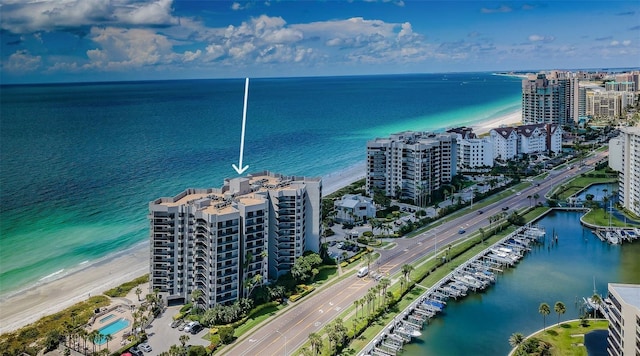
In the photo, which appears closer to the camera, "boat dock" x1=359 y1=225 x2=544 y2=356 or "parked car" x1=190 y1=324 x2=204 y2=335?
"boat dock" x1=359 y1=225 x2=544 y2=356

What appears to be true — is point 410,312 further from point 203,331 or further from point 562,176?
point 562,176

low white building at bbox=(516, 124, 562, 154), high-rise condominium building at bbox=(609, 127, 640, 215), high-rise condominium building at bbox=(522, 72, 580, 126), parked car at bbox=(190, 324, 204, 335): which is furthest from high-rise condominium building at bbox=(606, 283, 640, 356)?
high-rise condominium building at bbox=(522, 72, 580, 126)

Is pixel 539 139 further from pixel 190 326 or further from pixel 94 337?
pixel 94 337

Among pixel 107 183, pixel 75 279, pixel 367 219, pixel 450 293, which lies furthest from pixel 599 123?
pixel 75 279

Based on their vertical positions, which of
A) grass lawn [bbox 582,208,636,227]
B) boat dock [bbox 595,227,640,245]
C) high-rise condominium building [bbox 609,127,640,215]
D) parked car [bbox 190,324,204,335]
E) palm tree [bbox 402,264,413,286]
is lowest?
parked car [bbox 190,324,204,335]

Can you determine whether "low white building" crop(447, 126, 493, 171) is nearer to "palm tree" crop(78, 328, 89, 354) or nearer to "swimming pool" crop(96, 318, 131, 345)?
"swimming pool" crop(96, 318, 131, 345)

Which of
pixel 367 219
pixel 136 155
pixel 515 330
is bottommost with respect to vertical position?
pixel 515 330

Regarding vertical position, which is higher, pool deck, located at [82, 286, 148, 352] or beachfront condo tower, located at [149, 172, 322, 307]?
beachfront condo tower, located at [149, 172, 322, 307]
